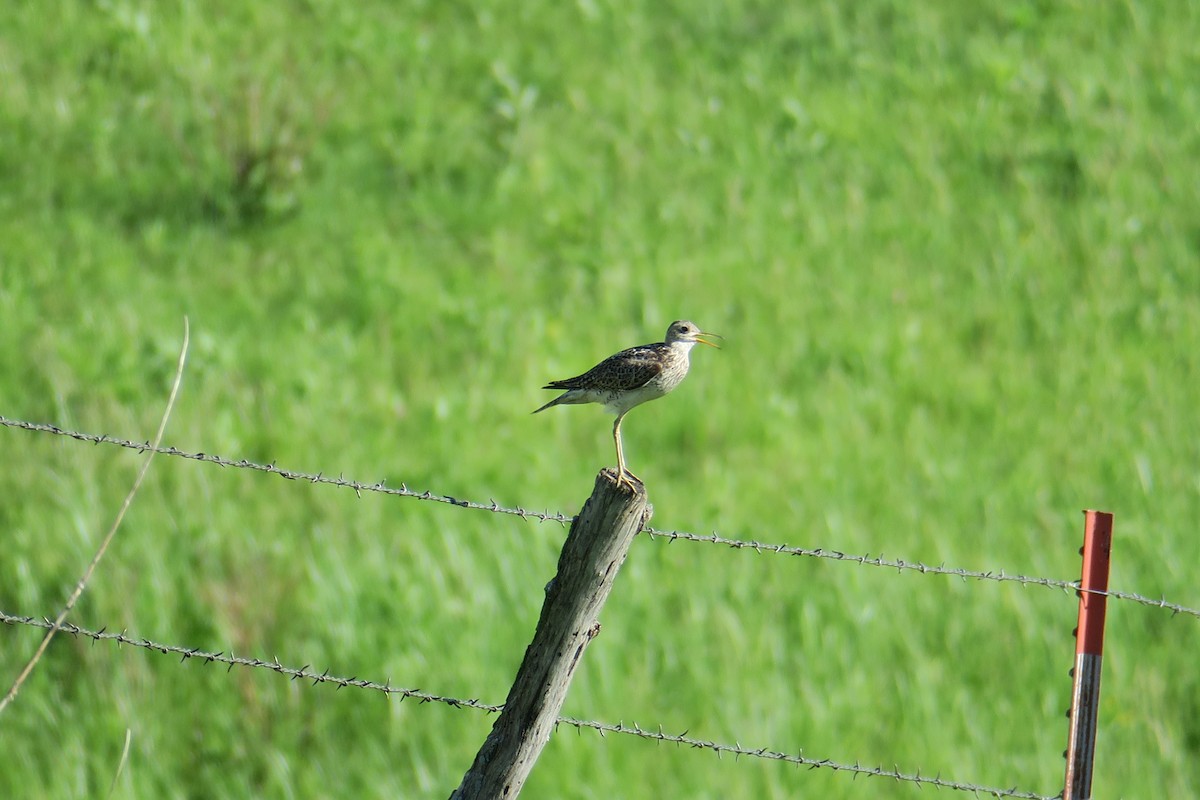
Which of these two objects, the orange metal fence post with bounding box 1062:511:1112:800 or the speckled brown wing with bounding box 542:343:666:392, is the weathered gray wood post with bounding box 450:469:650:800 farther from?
the orange metal fence post with bounding box 1062:511:1112:800

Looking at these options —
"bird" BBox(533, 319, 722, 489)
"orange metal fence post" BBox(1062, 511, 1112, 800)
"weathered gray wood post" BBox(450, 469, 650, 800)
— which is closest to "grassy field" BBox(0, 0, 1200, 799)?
"bird" BBox(533, 319, 722, 489)

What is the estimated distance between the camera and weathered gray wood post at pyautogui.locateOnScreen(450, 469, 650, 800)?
316 centimetres

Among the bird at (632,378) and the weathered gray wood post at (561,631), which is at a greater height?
the bird at (632,378)

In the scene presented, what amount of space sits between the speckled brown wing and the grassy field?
6.06ft

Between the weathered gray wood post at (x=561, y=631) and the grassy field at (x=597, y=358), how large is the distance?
224 centimetres

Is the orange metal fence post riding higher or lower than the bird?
lower

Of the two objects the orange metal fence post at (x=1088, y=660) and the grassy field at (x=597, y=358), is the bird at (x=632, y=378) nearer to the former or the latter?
the orange metal fence post at (x=1088, y=660)

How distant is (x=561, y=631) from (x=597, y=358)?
538 cm

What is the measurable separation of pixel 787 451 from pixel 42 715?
4449mm

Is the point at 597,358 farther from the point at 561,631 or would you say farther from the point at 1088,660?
the point at 561,631

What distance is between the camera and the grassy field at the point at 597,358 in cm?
586

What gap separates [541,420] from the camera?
27.2ft

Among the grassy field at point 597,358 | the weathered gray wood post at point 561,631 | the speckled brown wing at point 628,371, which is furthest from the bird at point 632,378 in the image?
the grassy field at point 597,358

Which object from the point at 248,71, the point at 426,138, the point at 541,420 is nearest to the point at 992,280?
the point at 541,420
